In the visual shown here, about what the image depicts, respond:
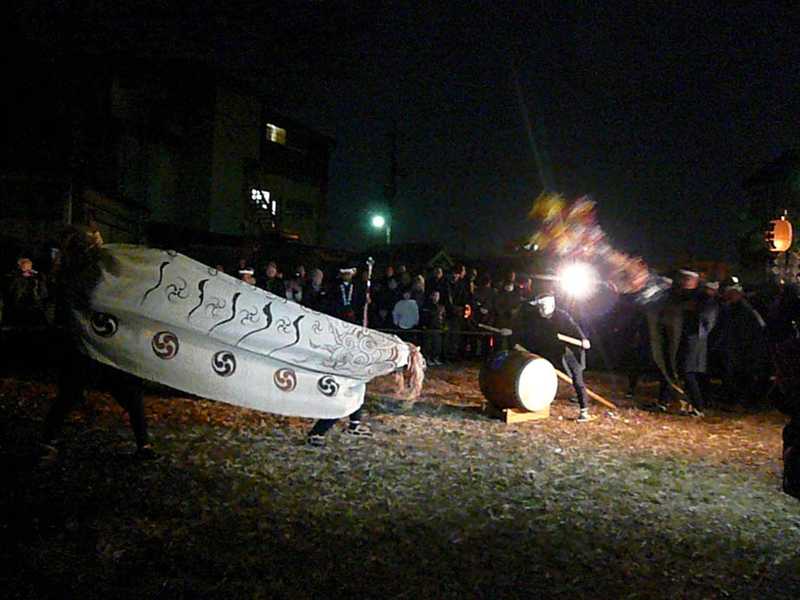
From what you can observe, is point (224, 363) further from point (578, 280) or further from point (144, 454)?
point (578, 280)

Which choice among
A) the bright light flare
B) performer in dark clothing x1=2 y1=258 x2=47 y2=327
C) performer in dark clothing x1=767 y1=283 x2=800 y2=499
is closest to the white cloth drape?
performer in dark clothing x1=767 y1=283 x2=800 y2=499

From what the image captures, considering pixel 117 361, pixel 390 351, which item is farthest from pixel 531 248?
pixel 117 361

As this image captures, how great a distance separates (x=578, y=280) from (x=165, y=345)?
32.1ft

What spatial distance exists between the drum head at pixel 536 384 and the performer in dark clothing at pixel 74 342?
5.23m

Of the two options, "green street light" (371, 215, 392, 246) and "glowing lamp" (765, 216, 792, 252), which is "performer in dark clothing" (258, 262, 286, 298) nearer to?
"glowing lamp" (765, 216, 792, 252)

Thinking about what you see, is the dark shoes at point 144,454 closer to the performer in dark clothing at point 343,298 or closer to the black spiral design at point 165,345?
the black spiral design at point 165,345

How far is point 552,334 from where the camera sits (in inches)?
413

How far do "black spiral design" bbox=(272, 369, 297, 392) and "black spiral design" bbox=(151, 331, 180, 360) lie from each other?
0.99 meters

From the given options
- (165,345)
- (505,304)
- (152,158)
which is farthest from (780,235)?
(152,158)

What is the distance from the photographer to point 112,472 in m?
6.36

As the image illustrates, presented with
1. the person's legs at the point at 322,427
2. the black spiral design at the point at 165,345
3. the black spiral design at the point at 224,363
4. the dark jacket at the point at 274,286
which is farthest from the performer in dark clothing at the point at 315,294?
the black spiral design at the point at 165,345

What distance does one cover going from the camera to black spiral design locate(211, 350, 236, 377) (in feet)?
21.2

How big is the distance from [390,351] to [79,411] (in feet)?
14.2

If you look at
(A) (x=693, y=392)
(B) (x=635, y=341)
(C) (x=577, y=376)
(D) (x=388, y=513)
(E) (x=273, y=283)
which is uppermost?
(E) (x=273, y=283)
